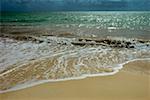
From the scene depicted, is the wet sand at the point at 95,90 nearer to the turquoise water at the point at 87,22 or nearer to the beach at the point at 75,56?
the beach at the point at 75,56

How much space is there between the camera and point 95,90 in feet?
7.07

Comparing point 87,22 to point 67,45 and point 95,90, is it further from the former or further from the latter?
point 95,90

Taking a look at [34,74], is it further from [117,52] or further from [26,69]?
[117,52]

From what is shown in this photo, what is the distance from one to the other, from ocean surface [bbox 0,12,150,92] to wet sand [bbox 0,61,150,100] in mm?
57

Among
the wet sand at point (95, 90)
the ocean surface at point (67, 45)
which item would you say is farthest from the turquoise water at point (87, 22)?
the wet sand at point (95, 90)

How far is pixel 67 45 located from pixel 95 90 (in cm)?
54

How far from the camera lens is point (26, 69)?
7.47 feet

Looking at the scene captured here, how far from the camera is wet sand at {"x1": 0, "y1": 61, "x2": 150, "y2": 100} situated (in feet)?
6.98

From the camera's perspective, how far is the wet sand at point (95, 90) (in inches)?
83.7

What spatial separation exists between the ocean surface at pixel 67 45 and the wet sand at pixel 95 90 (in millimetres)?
57

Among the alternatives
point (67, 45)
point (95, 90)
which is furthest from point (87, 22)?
point (95, 90)

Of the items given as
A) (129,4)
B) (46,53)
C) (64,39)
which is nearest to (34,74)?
(46,53)

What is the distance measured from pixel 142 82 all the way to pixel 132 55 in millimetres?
291

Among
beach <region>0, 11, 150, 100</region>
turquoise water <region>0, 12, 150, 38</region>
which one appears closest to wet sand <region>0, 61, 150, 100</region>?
beach <region>0, 11, 150, 100</region>
